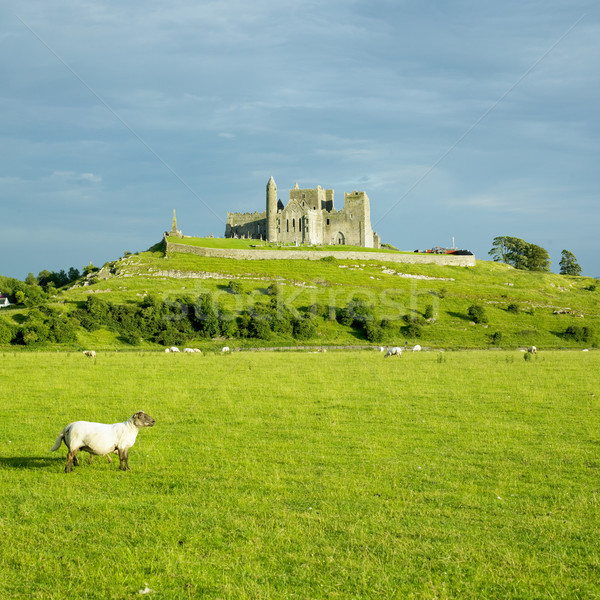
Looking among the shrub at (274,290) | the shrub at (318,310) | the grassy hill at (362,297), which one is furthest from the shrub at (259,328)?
the shrub at (274,290)

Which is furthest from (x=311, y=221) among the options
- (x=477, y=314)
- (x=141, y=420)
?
(x=141, y=420)

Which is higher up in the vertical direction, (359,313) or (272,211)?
(272,211)

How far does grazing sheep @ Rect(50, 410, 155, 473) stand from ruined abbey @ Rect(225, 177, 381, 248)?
4825 inches

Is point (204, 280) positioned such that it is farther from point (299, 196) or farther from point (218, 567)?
point (218, 567)

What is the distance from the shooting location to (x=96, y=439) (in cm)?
1170

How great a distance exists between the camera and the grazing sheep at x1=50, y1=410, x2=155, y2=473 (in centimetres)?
1166

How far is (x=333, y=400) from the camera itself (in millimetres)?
21141

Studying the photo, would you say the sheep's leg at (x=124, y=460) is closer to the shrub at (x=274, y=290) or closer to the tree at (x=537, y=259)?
the shrub at (x=274, y=290)

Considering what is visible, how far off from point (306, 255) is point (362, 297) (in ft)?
103

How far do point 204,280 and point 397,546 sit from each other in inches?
3257

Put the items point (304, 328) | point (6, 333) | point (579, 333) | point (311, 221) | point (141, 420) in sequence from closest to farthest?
point (141, 420) < point (6, 333) < point (304, 328) < point (579, 333) < point (311, 221)

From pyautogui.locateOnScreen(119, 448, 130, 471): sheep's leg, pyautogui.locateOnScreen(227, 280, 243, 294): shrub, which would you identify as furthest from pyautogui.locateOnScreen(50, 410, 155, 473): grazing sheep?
pyautogui.locateOnScreen(227, 280, 243, 294): shrub

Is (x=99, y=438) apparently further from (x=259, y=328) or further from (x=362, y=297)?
(x=362, y=297)

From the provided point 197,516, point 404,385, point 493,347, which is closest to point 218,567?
point 197,516
